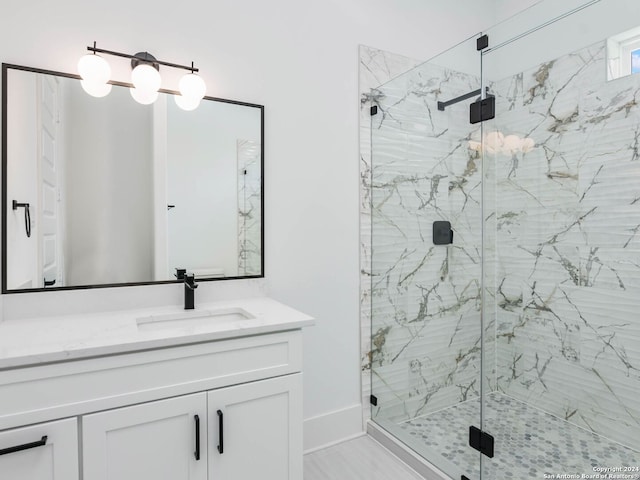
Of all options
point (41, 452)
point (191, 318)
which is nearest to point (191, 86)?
point (191, 318)

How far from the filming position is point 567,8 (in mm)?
1584

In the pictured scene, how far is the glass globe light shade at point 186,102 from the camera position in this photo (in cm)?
169

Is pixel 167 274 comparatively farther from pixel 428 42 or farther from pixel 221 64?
pixel 428 42

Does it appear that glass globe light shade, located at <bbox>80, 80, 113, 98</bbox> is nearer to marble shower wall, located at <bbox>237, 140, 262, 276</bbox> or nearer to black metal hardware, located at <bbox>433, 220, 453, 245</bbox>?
marble shower wall, located at <bbox>237, 140, 262, 276</bbox>

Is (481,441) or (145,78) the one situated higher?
(145,78)

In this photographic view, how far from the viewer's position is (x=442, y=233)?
207 centimetres

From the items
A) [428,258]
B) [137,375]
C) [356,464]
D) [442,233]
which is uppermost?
[442,233]

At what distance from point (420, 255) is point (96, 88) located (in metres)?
1.74

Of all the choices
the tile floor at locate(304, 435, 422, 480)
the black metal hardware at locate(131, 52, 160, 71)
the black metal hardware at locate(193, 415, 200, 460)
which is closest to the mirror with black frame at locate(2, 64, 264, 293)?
the black metal hardware at locate(131, 52, 160, 71)

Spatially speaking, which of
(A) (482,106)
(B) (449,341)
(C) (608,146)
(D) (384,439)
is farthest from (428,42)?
(D) (384,439)

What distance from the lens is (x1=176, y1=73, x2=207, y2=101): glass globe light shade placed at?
1653mm

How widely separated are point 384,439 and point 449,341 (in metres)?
0.66

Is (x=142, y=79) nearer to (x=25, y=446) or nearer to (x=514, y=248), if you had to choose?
(x=25, y=446)

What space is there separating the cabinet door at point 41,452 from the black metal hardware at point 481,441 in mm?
1597
